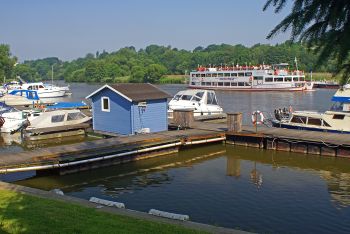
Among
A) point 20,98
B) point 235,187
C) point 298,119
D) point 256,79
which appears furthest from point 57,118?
point 256,79

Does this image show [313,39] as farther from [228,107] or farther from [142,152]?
[228,107]

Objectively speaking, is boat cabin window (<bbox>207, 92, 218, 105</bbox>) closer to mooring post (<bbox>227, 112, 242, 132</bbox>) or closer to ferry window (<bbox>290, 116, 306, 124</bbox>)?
ferry window (<bbox>290, 116, 306, 124</bbox>)

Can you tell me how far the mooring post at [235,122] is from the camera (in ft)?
93.4

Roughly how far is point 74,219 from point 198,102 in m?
30.4

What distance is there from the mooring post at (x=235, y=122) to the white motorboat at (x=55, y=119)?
12.7m

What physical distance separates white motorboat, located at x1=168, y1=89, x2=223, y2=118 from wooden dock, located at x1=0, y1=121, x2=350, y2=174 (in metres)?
8.67

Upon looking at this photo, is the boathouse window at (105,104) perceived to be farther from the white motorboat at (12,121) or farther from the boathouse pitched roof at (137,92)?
the white motorboat at (12,121)

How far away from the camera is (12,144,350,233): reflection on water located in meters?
15.0

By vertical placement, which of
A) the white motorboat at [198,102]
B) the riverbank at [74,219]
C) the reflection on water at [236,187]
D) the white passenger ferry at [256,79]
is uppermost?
the white passenger ferry at [256,79]

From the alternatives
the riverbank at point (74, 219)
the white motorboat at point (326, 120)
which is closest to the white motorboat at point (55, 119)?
the white motorboat at point (326, 120)

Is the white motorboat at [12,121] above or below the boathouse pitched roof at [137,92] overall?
below

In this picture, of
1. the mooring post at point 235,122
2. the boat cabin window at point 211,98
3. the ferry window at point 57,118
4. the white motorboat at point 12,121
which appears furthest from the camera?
the boat cabin window at point 211,98

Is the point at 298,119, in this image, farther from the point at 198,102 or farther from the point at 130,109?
the point at 130,109

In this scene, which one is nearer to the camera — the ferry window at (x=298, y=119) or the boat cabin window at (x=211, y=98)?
the ferry window at (x=298, y=119)
